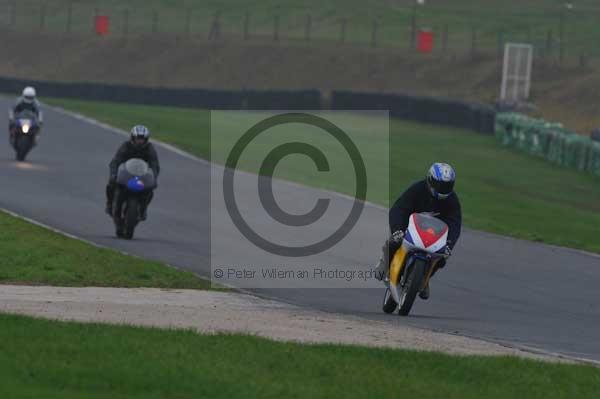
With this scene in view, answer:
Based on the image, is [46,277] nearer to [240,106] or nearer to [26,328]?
[26,328]

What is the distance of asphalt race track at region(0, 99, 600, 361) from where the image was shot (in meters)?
14.0

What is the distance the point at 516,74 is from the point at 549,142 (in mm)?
15910

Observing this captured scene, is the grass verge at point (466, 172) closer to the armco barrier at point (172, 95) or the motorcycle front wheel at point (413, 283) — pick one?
the armco barrier at point (172, 95)

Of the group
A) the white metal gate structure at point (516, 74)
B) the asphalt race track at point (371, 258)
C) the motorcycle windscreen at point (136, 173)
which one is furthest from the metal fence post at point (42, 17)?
the motorcycle windscreen at point (136, 173)

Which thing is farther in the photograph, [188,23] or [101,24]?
[188,23]

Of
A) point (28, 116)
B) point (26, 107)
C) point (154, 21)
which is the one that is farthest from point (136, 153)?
point (154, 21)

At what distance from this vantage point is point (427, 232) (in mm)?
13508

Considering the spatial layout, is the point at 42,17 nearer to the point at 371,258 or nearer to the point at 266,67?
the point at 266,67

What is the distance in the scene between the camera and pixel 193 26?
81.1 metres

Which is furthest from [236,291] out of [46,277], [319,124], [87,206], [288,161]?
[319,124]

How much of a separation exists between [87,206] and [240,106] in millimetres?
32880

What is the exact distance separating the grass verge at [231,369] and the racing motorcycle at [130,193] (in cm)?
770

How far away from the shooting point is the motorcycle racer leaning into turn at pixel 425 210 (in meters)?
13.7

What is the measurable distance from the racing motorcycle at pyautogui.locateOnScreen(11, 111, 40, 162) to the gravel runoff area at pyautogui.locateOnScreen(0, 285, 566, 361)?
51.2 feet
